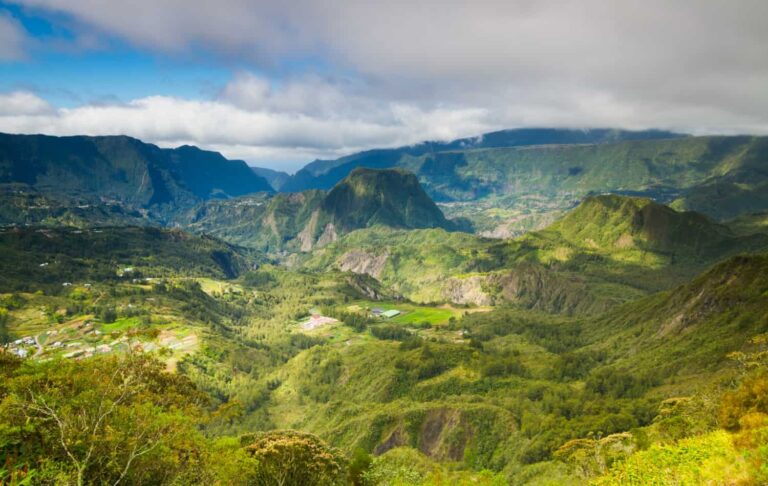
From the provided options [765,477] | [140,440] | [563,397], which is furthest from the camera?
[563,397]

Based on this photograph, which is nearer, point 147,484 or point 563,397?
point 147,484

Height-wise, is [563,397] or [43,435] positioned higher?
[43,435]

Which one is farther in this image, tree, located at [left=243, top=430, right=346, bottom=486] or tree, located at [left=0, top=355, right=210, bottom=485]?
tree, located at [left=243, top=430, right=346, bottom=486]

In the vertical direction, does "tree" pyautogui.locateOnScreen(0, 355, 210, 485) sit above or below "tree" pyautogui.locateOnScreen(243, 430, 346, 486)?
above

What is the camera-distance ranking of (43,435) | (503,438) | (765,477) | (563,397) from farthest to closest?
(563,397)
(503,438)
(43,435)
(765,477)

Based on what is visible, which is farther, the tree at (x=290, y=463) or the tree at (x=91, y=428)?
the tree at (x=290, y=463)

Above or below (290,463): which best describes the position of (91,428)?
above

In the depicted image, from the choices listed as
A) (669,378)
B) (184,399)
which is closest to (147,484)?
(184,399)

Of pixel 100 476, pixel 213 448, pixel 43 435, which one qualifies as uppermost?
pixel 43 435

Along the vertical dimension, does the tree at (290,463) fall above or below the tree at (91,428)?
below

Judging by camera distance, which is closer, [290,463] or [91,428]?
[91,428]

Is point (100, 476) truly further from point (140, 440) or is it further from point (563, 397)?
point (563, 397)
